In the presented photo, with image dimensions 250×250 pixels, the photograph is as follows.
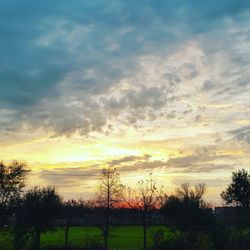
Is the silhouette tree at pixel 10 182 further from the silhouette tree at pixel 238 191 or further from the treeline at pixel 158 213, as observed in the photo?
the silhouette tree at pixel 238 191

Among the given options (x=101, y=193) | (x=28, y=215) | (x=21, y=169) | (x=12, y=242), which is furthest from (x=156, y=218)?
(x=12, y=242)

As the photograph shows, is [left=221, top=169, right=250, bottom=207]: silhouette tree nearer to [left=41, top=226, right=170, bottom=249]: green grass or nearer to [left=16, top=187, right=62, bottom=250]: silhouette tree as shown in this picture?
[left=41, top=226, right=170, bottom=249]: green grass

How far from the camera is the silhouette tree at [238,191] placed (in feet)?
266

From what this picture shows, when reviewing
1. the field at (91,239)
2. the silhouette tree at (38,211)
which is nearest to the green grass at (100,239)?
the field at (91,239)

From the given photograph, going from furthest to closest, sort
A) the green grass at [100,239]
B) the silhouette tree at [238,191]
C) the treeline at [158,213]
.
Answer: the silhouette tree at [238,191], the green grass at [100,239], the treeline at [158,213]

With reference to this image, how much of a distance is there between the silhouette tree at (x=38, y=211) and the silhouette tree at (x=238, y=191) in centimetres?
3906

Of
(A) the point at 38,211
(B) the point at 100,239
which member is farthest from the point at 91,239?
(A) the point at 38,211

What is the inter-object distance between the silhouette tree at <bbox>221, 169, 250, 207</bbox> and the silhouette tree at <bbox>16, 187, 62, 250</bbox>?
39.1 metres

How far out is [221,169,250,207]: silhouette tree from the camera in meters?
80.9

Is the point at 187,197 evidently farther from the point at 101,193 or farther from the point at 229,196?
the point at 229,196

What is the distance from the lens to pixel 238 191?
81.8 m

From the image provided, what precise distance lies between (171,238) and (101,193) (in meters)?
24.1

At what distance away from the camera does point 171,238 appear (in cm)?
4394

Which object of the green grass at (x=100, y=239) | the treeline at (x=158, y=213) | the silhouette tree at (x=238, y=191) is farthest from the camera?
the silhouette tree at (x=238, y=191)
